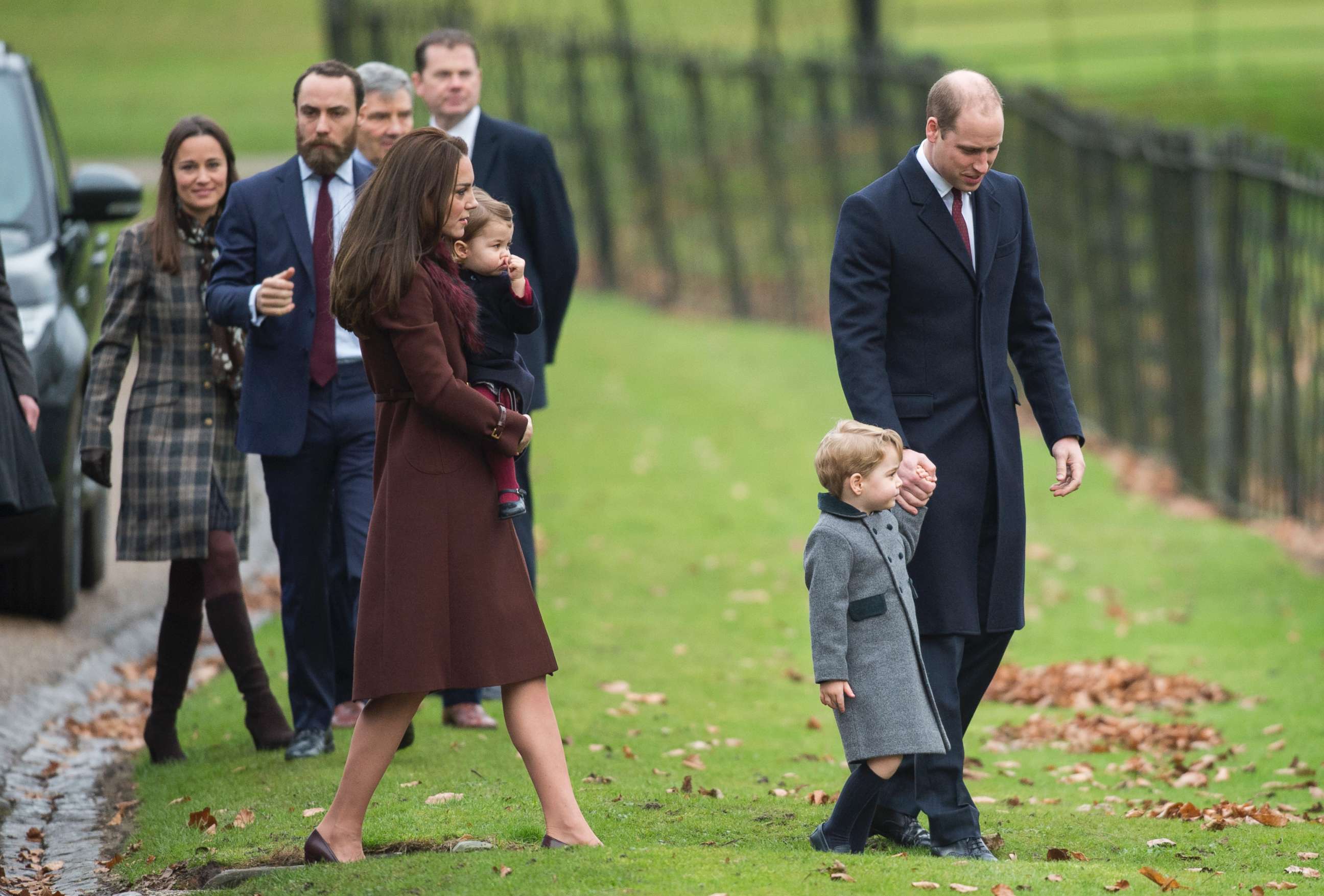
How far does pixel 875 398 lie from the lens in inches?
199

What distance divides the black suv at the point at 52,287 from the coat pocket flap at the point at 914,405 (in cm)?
424

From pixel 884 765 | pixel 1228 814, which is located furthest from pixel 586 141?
pixel 884 765

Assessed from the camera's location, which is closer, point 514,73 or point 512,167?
point 512,167

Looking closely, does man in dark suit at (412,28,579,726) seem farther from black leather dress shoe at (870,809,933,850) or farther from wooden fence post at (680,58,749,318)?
wooden fence post at (680,58,749,318)

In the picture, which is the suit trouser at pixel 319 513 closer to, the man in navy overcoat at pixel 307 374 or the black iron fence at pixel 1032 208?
the man in navy overcoat at pixel 307 374

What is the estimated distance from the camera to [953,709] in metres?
5.09

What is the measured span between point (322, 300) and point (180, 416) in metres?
0.69

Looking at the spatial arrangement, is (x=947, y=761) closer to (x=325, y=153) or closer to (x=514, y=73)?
(x=325, y=153)

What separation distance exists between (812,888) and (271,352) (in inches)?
111

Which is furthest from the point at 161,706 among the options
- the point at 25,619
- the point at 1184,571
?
the point at 1184,571

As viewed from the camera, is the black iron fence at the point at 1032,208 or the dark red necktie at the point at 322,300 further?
the black iron fence at the point at 1032,208

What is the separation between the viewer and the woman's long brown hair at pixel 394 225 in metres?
4.71

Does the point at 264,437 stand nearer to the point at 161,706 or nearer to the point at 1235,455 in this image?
the point at 161,706

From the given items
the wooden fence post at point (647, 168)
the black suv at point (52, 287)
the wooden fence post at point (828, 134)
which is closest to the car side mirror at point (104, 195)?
the black suv at point (52, 287)
